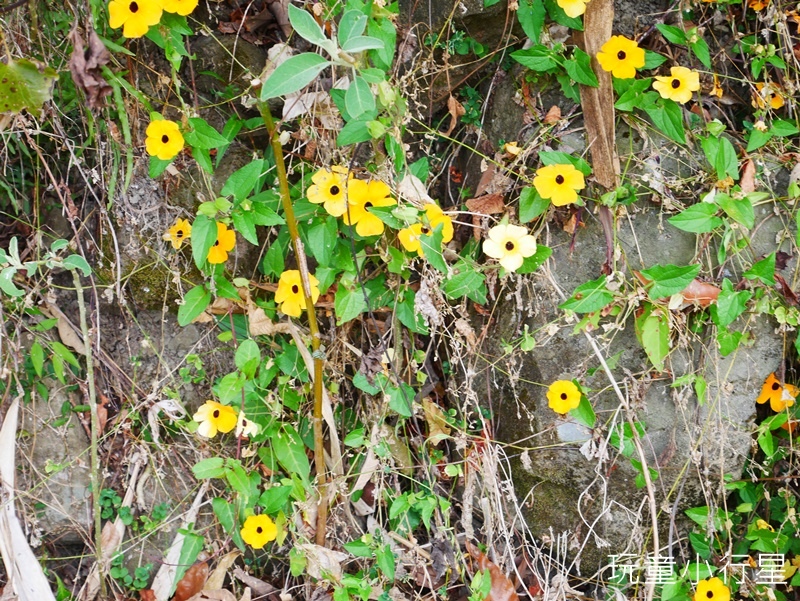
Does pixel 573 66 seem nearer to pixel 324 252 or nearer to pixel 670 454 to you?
pixel 324 252

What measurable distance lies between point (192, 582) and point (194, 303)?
0.95m

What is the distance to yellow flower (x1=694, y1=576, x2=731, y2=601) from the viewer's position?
2020 mm

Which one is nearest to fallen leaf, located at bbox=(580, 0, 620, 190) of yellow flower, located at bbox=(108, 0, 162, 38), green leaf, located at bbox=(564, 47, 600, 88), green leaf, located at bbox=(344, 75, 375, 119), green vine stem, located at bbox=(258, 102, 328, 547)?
green leaf, located at bbox=(564, 47, 600, 88)

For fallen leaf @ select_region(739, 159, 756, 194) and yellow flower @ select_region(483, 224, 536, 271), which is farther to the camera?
fallen leaf @ select_region(739, 159, 756, 194)

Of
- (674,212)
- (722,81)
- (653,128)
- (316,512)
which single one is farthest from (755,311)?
Answer: (316,512)

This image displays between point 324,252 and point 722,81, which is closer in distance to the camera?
point 324,252

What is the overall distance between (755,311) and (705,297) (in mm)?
161

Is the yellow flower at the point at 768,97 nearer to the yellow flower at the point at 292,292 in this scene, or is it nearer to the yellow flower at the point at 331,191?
the yellow flower at the point at 331,191

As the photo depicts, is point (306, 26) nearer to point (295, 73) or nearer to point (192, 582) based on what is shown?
point (295, 73)

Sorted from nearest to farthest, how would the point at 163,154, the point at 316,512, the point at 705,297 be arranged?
the point at 163,154
the point at 705,297
the point at 316,512

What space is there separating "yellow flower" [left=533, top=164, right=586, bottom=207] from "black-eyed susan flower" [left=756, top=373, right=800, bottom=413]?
35.4 inches

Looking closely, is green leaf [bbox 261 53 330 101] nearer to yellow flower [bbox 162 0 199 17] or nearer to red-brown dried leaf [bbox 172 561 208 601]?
yellow flower [bbox 162 0 199 17]

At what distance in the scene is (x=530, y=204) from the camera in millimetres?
2006

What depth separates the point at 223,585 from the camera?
2236 mm
